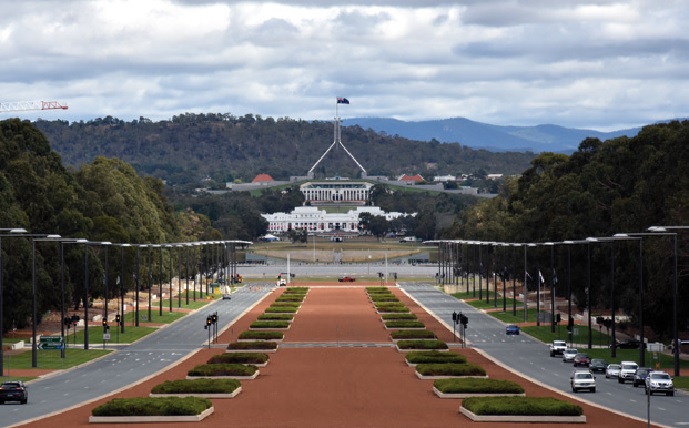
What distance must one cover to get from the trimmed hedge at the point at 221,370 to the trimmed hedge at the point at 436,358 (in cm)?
1105

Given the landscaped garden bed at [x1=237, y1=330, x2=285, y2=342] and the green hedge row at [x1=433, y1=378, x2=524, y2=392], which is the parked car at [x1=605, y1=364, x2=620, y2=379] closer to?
the green hedge row at [x1=433, y1=378, x2=524, y2=392]

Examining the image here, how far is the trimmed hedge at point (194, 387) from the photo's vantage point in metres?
67.1

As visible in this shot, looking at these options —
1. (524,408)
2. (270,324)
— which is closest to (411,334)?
(270,324)

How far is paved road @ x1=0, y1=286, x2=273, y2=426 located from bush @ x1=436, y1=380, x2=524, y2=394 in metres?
16.3

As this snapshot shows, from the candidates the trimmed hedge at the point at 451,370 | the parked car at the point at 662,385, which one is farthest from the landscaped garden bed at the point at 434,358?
the parked car at the point at 662,385

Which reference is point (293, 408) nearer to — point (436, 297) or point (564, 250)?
point (564, 250)

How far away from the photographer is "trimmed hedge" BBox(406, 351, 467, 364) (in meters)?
84.7

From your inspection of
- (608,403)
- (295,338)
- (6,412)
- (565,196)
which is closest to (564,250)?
(565,196)

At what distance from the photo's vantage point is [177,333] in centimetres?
12162

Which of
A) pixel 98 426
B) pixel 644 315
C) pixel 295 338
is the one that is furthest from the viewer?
pixel 295 338

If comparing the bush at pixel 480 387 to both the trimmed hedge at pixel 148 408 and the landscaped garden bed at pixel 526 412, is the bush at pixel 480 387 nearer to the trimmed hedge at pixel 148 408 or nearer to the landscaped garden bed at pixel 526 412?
the landscaped garden bed at pixel 526 412

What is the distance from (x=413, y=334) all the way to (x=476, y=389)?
41.3m

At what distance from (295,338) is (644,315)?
2810cm

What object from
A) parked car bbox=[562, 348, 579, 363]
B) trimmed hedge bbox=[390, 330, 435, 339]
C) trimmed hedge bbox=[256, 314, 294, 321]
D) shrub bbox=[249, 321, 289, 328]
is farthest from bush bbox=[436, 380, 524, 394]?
trimmed hedge bbox=[256, 314, 294, 321]
